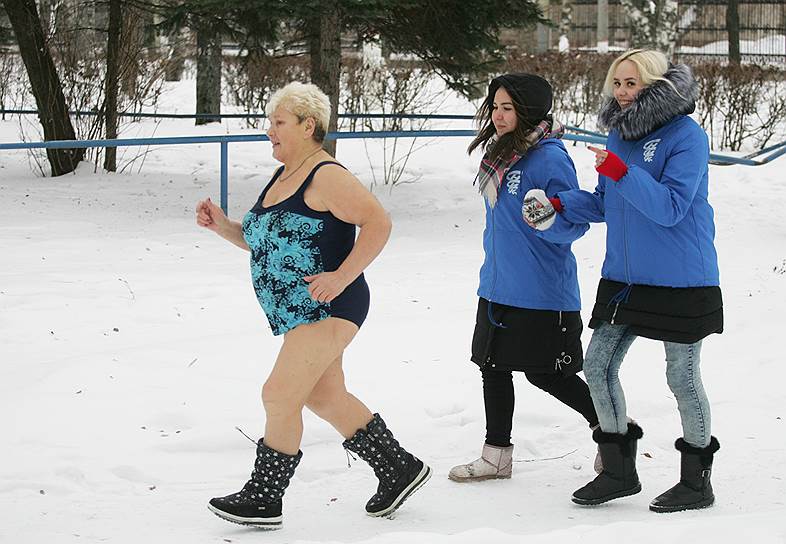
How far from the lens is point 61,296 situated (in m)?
6.83

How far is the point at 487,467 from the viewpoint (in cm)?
423

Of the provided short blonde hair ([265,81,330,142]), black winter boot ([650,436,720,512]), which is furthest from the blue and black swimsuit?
black winter boot ([650,436,720,512])

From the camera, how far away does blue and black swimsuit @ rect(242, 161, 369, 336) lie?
11.7 feet

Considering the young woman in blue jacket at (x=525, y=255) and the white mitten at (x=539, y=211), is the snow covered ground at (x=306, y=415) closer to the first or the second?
the young woman in blue jacket at (x=525, y=255)

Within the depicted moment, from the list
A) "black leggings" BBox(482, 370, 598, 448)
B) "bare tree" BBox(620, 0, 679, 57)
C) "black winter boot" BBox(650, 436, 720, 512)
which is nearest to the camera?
"black winter boot" BBox(650, 436, 720, 512)

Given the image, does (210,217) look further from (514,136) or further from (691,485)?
(691,485)

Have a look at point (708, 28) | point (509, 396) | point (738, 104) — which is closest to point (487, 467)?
point (509, 396)

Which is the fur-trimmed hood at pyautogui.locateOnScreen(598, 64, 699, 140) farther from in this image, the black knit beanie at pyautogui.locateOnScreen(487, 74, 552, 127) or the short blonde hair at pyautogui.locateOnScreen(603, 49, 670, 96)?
the black knit beanie at pyautogui.locateOnScreen(487, 74, 552, 127)

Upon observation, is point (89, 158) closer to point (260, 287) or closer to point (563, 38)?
point (260, 287)

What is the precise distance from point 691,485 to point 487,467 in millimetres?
744

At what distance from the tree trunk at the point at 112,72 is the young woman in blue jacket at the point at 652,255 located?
857 cm

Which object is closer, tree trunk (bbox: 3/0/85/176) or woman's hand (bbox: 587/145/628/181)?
woman's hand (bbox: 587/145/628/181)

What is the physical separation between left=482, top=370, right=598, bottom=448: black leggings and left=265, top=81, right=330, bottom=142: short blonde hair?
3.63 feet

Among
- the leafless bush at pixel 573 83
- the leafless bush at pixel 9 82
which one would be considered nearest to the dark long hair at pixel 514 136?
the leafless bush at pixel 573 83
